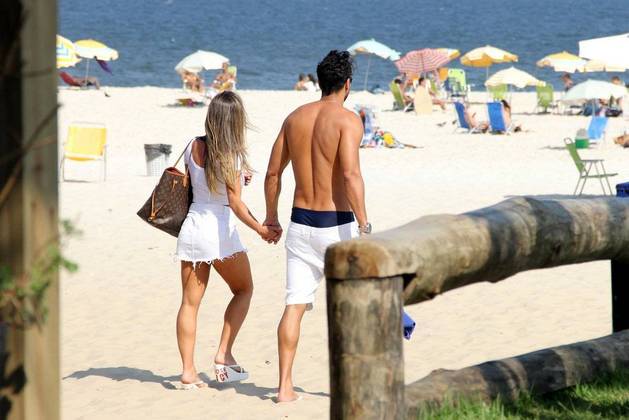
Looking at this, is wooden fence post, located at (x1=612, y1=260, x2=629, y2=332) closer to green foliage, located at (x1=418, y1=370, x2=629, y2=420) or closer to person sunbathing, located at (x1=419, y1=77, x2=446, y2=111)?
green foliage, located at (x1=418, y1=370, x2=629, y2=420)

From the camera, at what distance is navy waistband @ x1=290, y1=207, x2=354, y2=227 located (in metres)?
5.07

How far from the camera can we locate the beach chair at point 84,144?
15078 mm

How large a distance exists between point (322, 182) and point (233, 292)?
0.99m

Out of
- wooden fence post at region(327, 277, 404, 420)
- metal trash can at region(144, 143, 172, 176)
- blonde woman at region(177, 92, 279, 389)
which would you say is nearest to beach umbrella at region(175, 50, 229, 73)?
metal trash can at region(144, 143, 172, 176)

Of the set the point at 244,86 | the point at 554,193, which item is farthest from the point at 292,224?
the point at 244,86

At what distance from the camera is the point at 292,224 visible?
5125mm

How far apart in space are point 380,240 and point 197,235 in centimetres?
267

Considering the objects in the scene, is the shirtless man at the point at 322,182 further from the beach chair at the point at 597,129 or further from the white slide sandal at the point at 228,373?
the beach chair at the point at 597,129

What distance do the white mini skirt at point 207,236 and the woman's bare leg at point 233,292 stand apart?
0.22ft

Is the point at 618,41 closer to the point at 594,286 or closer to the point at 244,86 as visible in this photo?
the point at 594,286

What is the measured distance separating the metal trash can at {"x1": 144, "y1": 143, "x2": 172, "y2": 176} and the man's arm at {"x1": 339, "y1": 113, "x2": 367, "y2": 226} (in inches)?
422

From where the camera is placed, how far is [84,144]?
602 inches

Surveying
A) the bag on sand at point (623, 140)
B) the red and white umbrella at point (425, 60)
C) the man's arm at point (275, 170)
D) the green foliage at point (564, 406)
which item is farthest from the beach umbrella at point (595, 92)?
the green foliage at point (564, 406)

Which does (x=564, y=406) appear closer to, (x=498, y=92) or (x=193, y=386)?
(x=193, y=386)
